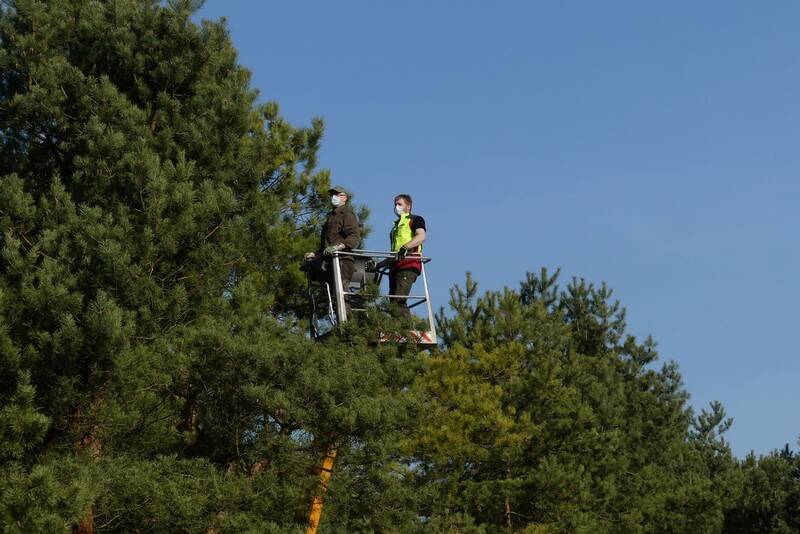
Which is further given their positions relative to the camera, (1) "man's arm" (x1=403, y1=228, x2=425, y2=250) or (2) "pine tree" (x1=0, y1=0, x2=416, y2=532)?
(1) "man's arm" (x1=403, y1=228, x2=425, y2=250)

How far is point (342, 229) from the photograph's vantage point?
14500 mm

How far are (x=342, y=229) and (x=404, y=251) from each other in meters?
0.77

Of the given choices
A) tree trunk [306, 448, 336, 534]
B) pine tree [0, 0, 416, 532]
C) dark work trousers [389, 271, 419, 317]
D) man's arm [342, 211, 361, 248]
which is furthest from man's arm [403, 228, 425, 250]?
tree trunk [306, 448, 336, 534]

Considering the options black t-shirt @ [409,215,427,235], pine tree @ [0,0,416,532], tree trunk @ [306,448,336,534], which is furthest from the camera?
black t-shirt @ [409,215,427,235]

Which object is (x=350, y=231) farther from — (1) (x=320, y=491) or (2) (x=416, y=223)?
(1) (x=320, y=491)

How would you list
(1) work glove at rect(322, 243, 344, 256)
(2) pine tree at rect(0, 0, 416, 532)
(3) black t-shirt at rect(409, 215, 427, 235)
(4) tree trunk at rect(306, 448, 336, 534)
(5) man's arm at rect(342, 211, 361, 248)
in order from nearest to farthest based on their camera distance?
(2) pine tree at rect(0, 0, 416, 532), (4) tree trunk at rect(306, 448, 336, 534), (1) work glove at rect(322, 243, 344, 256), (5) man's arm at rect(342, 211, 361, 248), (3) black t-shirt at rect(409, 215, 427, 235)

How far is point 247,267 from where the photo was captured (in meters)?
16.7

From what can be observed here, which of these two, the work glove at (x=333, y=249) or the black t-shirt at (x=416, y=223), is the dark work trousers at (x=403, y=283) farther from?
the work glove at (x=333, y=249)

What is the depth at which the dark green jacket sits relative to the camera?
1450 centimetres

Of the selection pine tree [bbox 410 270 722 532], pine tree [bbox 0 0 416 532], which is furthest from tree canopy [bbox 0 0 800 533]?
pine tree [bbox 410 270 722 532]

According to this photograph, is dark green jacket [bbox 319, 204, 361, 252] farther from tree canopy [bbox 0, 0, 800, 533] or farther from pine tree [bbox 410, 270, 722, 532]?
pine tree [bbox 410, 270, 722, 532]

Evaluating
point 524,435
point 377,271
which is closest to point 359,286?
point 377,271

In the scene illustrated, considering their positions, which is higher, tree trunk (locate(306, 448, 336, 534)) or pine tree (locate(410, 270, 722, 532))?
pine tree (locate(410, 270, 722, 532))

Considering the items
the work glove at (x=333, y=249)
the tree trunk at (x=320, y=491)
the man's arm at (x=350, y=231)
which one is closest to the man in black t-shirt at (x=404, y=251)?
the man's arm at (x=350, y=231)
